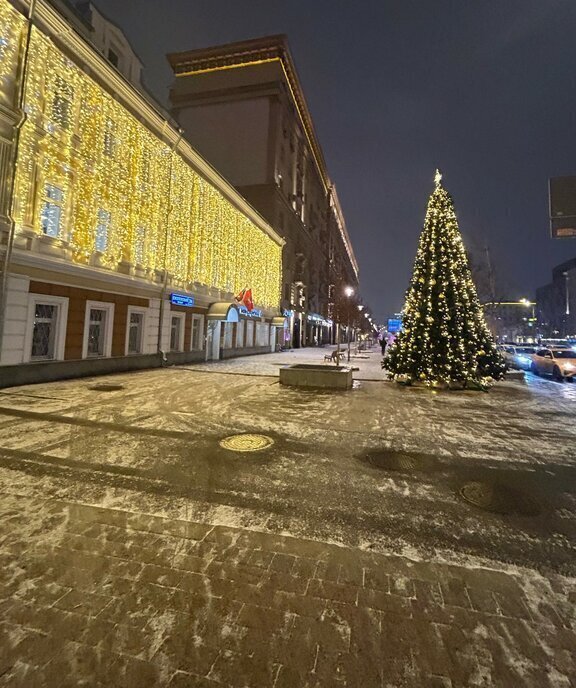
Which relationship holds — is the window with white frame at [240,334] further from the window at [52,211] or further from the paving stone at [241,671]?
the paving stone at [241,671]

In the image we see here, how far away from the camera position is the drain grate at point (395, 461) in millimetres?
5695

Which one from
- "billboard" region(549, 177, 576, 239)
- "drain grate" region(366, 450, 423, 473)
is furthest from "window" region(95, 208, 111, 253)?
"billboard" region(549, 177, 576, 239)

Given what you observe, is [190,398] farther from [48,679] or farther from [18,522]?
[48,679]

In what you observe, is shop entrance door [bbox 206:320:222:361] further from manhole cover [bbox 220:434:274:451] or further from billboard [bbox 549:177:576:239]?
billboard [bbox 549:177:576:239]

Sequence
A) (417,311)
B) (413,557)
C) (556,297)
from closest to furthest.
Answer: (413,557) → (417,311) → (556,297)

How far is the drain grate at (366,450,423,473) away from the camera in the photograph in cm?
570

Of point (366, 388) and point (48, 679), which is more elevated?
point (366, 388)

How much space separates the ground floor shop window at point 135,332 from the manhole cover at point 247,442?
12.2 m

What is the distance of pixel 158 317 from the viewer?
741 inches

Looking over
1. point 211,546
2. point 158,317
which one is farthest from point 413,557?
point 158,317

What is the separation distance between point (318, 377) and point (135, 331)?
978 cm

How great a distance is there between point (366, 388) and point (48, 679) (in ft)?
43.0

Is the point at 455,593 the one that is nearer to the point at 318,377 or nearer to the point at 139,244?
the point at 318,377

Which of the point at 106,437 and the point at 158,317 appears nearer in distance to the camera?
the point at 106,437
